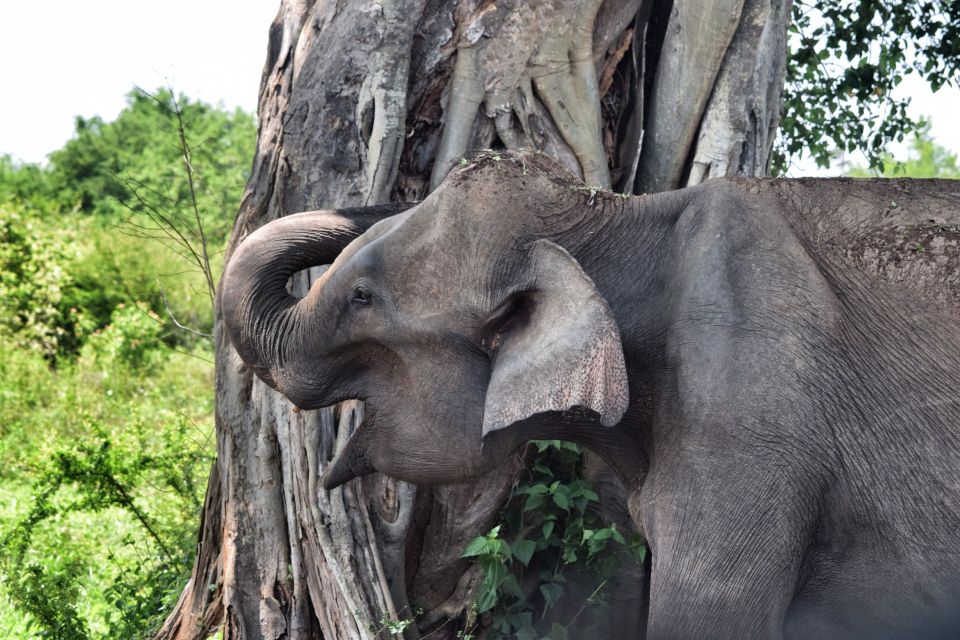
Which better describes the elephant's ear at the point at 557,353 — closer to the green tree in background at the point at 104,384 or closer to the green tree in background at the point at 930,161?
the green tree in background at the point at 104,384

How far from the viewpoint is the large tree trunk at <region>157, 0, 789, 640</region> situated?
433cm

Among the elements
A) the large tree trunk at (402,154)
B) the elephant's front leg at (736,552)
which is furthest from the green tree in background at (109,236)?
the elephant's front leg at (736,552)

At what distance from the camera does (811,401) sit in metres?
2.75

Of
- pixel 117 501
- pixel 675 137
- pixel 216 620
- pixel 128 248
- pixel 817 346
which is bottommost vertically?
pixel 216 620

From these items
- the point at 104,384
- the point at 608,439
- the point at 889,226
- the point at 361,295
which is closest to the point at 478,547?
the point at 608,439

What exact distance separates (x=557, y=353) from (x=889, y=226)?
0.86 metres

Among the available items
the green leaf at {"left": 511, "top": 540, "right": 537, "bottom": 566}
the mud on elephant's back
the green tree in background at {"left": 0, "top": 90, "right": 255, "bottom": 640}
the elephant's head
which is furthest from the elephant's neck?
the green tree in background at {"left": 0, "top": 90, "right": 255, "bottom": 640}

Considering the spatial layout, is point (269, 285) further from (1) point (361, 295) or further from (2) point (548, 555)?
(2) point (548, 555)

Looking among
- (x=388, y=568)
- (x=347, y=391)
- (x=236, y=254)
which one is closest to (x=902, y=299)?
(x=347, y=391)

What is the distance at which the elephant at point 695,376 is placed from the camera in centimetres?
272

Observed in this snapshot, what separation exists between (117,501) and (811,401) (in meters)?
4.11

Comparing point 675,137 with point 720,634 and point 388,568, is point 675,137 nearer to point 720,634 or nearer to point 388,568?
point 388,568

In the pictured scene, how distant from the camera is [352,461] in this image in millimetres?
3354

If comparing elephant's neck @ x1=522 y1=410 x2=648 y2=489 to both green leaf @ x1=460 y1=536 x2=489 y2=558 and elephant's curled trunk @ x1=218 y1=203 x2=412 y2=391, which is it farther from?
green leaf @ x1=460 y1=536 x2=489 y2=558
